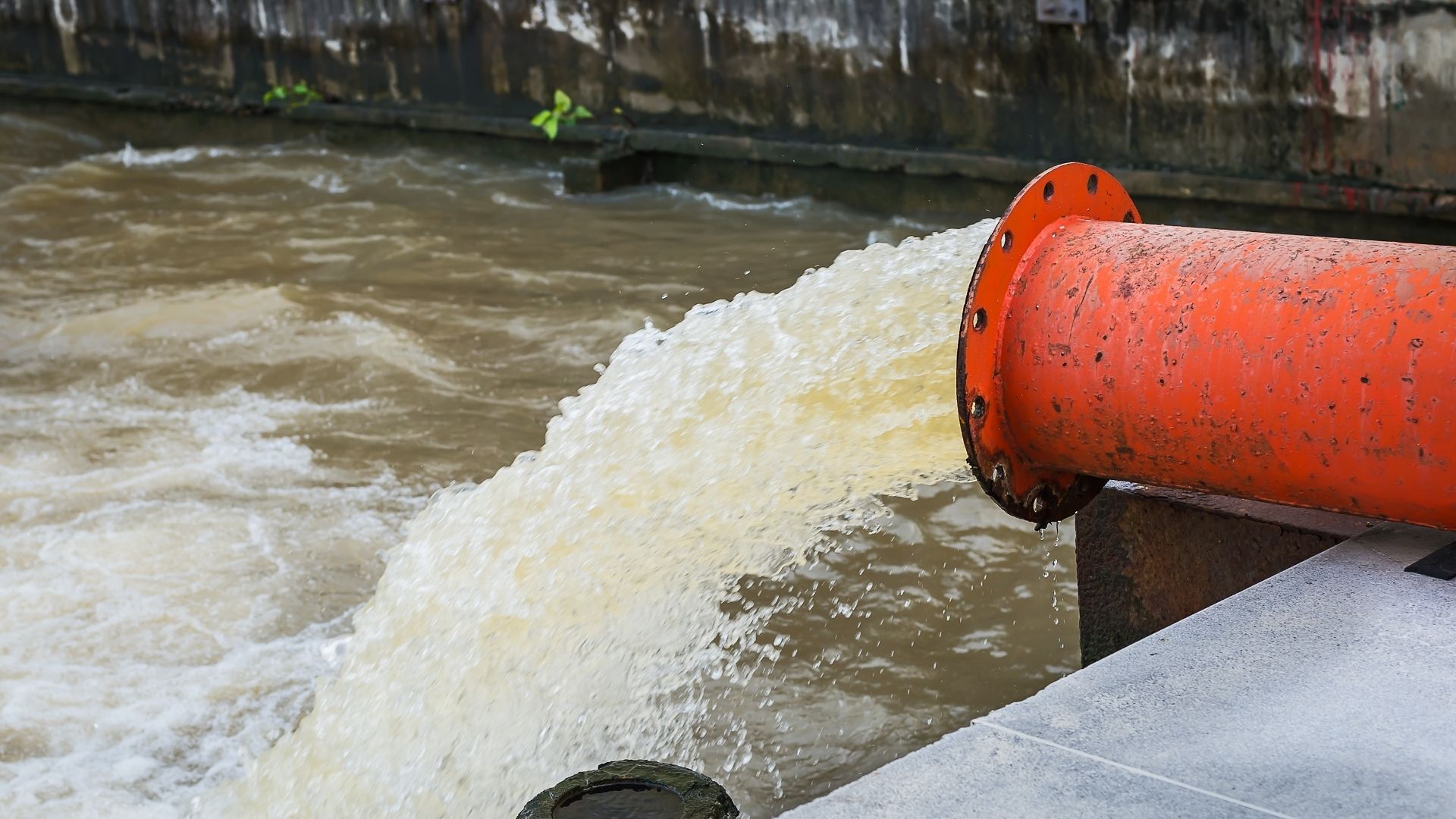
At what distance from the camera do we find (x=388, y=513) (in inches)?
192

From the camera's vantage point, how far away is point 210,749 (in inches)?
141

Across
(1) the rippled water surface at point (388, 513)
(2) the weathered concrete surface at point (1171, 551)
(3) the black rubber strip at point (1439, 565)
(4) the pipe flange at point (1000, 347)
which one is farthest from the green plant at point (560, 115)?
(3) the black rubber strip at point (1439, 565)

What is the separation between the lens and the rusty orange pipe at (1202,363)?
244cm

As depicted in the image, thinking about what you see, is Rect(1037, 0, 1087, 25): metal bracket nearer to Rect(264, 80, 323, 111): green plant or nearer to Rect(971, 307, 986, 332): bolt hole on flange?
Rect(971, 307, 986, 332): bolt hole on flange

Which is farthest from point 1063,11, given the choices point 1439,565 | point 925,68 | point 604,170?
point 1439,565

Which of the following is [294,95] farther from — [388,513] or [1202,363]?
[1202,363]

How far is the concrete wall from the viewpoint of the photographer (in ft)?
21.5

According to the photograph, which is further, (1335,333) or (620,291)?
(620,291)

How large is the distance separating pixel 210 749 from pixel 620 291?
411cm

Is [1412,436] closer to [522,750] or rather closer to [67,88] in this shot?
[522,750]

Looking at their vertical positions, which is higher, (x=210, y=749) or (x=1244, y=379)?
(x=1244, y=379)

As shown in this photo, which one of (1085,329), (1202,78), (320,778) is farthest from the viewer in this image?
(1202,78)

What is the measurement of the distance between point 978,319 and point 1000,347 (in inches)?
3.4

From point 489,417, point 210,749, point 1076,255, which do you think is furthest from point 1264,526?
point 489,417
